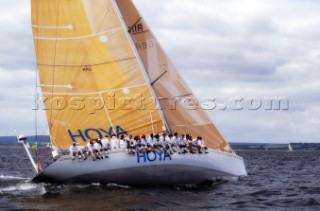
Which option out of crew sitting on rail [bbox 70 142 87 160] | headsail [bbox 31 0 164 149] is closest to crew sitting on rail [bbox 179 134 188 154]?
headsail [bbox 31 0 164 149]

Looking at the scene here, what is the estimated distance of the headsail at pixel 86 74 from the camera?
2453 centimetres

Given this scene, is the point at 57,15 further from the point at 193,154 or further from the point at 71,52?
the point at 193,154

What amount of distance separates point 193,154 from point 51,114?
6.96 meters

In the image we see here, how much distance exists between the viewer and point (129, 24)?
2652cm

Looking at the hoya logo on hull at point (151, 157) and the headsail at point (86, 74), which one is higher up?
the headsail at point (86, 74)

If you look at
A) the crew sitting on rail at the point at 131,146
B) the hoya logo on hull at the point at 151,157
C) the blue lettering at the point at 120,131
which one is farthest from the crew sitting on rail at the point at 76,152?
the blue lettering at the point at 120,131

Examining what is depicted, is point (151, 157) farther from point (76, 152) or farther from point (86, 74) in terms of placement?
point (86, 74)

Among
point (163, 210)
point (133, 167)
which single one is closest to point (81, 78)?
point (133, 167)

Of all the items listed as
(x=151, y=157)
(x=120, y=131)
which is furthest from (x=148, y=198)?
(x=120, y=131)

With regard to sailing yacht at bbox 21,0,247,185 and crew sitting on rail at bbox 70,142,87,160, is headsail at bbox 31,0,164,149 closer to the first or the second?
sailing yacht at bbox 21,0,247,185

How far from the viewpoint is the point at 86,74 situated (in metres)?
24.8

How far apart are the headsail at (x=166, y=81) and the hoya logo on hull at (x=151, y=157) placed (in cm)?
420

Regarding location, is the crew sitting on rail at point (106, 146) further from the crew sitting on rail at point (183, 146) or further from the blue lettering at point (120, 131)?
the crew sitting on rail at point (183, 146)

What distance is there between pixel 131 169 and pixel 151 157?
3.13 ft
